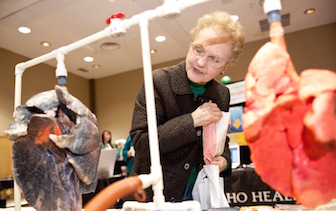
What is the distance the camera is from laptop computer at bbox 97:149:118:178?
10.9 feet

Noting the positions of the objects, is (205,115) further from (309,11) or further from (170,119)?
(309,11)

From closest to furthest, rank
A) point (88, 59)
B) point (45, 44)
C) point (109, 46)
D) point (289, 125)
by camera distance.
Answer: point (289, 125)
point (45, 44)
point (109, 46)
point (88, 59)

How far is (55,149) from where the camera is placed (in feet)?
2.18

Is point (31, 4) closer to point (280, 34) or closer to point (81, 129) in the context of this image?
point (81, 129)

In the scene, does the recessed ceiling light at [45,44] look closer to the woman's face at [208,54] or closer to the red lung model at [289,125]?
the woman's face at [208,54]

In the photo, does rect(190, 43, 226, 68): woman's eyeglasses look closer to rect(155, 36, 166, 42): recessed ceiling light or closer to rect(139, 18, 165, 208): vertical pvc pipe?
rect(139, 18, 165, 208): vertical pvc pipe

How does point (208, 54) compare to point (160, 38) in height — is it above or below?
below

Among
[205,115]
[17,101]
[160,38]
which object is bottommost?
[205,115]

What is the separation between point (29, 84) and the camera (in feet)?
15.4

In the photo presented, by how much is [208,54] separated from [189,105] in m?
0.22

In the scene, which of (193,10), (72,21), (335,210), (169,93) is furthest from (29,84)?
(335,210)

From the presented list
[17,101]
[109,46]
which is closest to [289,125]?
[17,101]

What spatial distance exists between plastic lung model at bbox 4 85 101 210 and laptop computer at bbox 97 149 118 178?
2.62 meters

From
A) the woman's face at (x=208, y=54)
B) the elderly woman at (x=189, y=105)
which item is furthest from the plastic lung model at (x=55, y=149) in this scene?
the woman's face at (x=208, y=54)
